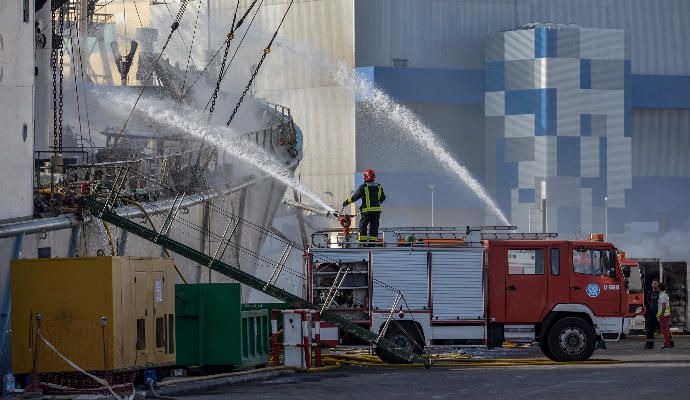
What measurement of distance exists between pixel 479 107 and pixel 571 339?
5103 cm

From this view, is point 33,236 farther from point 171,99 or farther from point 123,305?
point 171,99

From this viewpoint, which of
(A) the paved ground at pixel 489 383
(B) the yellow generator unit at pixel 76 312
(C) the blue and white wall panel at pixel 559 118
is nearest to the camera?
(B) the yellow generator unit at pixel 76 312

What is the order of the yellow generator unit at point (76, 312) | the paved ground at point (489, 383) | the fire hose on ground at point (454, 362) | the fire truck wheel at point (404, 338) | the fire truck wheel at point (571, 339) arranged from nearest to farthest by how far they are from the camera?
the yellow generator unit at point (76, 312), the paved ground at point (489, 383), the fire hose on ground at point (454, 362), the fire truck wheel at point (404, 338), the fire truck wheel at point (571, 339)

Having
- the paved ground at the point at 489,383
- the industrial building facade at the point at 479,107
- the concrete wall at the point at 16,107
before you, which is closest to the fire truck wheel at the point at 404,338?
the paved ground at the point at 489,383

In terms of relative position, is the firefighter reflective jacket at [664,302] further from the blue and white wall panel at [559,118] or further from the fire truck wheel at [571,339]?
the blue and white wall panel at [559,118]

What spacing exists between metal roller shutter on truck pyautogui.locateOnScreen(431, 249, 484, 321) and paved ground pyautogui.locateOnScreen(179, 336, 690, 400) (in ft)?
3.93

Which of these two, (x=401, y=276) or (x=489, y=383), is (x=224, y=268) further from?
(x=489, y=383)

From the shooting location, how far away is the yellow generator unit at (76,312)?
61.1ft

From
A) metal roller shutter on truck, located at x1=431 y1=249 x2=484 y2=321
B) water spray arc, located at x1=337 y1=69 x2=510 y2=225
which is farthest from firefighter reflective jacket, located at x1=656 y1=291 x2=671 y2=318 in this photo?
water spray arc, located at x1=337 y1=69 x2=510 y2=225

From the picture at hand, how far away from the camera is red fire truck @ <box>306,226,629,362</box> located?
2525 cm

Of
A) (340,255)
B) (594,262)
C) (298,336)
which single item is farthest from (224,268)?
(594,262)

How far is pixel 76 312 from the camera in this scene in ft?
61.5

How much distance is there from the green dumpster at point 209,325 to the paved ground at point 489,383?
98 cm

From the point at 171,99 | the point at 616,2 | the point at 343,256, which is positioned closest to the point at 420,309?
the point at 343,256
